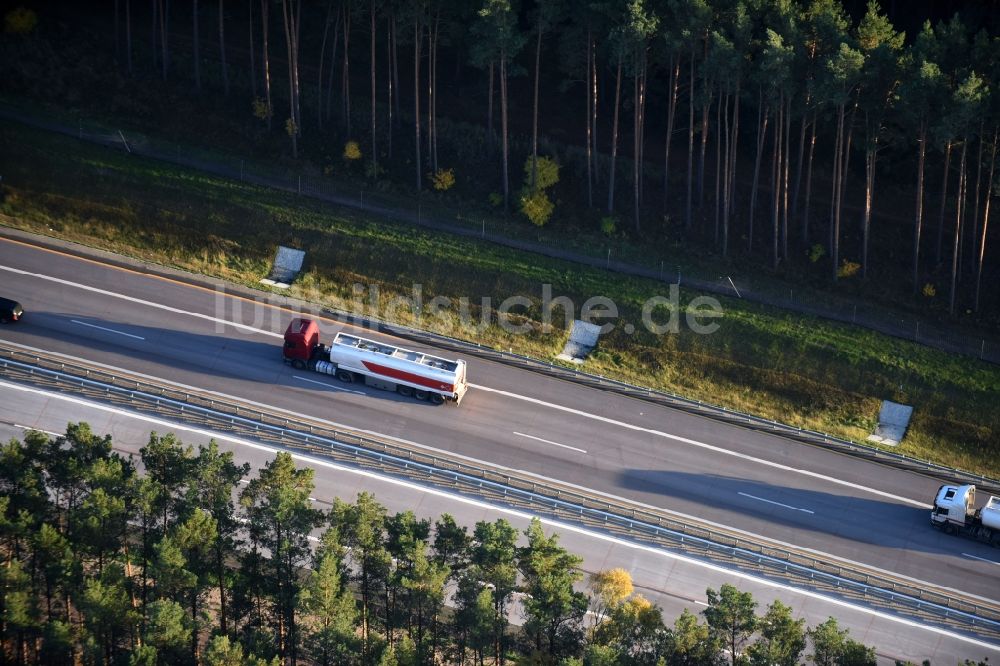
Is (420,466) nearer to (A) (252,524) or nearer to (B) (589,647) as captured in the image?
(A) (252,524)

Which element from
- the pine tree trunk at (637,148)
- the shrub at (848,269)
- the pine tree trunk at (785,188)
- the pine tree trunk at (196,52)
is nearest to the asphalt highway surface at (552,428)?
the shrub at (848,269)

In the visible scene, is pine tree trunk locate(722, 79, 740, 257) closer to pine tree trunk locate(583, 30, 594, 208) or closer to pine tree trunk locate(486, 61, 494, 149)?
pine tree trunk locate(583, 30, 594, 208)

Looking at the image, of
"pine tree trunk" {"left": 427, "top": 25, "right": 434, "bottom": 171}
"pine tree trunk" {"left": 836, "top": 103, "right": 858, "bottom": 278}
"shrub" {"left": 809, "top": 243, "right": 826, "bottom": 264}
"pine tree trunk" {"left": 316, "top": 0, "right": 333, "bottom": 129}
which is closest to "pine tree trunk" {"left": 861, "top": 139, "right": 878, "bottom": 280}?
"pine tree trunk" {"left": 836, "top": 103, "right": 858, "bottom": 278}

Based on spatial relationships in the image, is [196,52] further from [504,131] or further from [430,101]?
[504,131]

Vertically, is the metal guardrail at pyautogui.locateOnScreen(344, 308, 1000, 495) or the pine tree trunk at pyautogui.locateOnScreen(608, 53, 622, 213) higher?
the pine tree trunk at pyautogui.locateOnScreen(608, 53, 622, 213)

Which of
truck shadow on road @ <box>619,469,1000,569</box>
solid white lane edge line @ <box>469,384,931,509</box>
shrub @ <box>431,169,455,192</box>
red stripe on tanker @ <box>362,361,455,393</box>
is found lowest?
truck shadow on road @ <box>619,469,1000,569</box>

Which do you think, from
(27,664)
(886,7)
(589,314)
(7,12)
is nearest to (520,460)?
(589,314)
